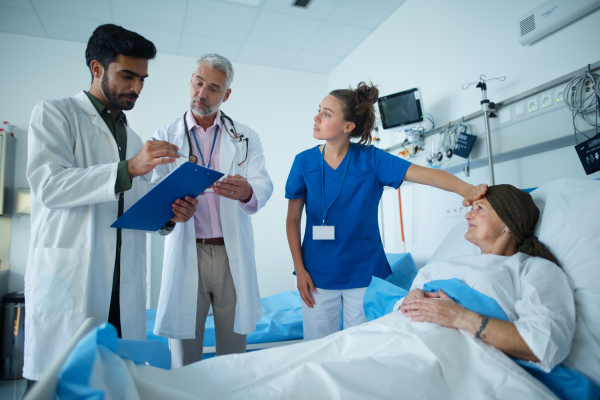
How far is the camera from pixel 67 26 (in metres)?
3.51

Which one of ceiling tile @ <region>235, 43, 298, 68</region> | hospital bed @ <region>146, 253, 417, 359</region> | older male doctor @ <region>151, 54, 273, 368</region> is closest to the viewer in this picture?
older male doctor @ <region>151, 54, 273, 368</region>

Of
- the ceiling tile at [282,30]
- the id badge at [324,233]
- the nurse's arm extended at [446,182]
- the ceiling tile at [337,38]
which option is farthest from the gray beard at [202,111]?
the ceiling tile at [337,38]

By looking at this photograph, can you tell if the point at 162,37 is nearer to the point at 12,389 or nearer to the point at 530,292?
the point at 12,389

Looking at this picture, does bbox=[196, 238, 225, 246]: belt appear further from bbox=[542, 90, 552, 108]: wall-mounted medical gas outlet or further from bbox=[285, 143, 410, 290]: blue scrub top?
bbox=[542, 90, 552, 108]: wall-mounted medical gas outlet

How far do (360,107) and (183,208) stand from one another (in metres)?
0.92

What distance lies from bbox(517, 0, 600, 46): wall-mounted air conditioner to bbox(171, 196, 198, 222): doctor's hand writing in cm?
197

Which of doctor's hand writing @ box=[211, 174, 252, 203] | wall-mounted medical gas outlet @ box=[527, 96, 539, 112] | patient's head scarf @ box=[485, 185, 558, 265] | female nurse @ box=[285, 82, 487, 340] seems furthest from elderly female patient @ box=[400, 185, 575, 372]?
wall-mounted medical gas outlet @ box=[527, 96, 539, 112]

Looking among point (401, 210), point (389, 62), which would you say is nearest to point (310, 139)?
point (389, 62)

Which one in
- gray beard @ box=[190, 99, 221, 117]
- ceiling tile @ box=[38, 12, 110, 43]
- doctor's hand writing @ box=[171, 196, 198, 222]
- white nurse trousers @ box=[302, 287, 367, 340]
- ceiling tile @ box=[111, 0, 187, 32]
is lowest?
white nurse trousers @ box=[302, 287, 367, 340]

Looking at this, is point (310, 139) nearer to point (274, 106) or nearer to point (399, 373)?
point (274, 106)

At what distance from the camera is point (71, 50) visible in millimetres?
3762

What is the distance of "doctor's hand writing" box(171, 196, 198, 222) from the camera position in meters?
1.37

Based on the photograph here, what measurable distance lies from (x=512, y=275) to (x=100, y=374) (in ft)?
3.84

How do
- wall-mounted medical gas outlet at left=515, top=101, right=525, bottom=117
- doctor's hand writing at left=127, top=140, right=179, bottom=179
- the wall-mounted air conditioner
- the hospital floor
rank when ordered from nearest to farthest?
1. doctor's hand writing at left=127, top=140, right=179, bottom=179
2. the wall-mounted air conditioner
3. wall-mounted medical gas outlet at left=515, top=101, right=525, bottom=117
4. the hospital floor
